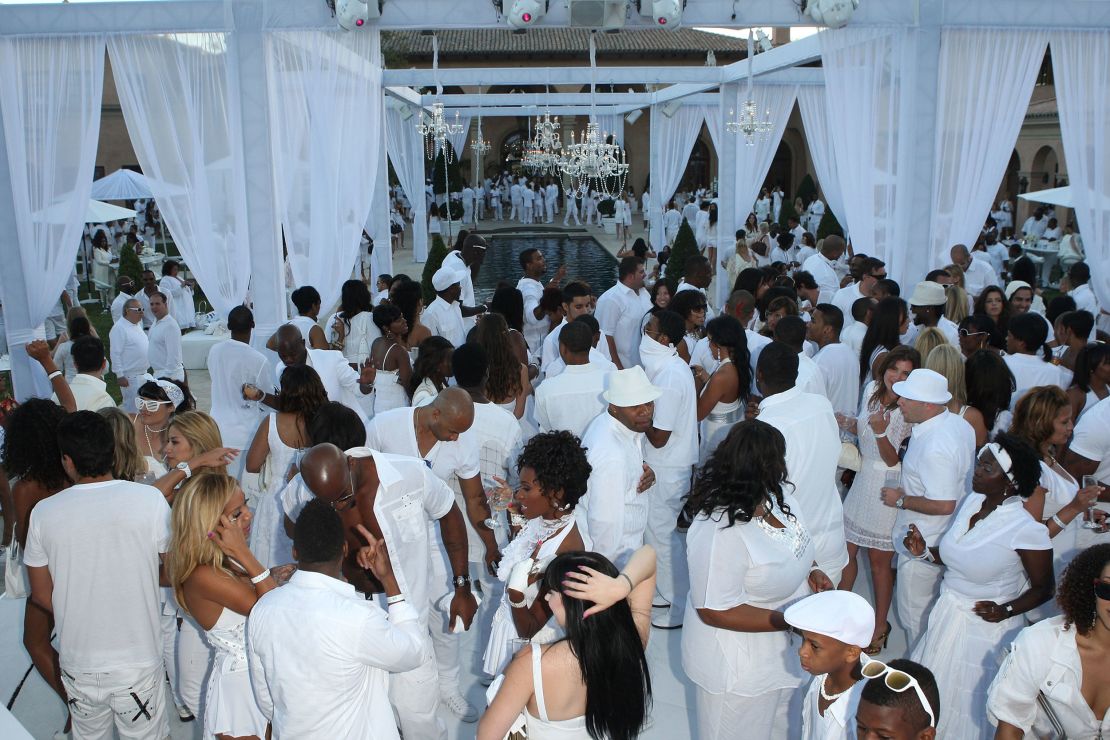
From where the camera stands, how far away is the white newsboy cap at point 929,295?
20.5 ft

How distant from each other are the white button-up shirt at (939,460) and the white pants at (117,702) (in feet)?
10.4

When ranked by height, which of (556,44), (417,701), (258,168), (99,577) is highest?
(556,44)

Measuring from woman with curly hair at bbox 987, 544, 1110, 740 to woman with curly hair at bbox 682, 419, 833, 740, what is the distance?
2.31ft

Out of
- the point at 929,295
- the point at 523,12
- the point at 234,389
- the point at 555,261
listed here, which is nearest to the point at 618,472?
the point at 234,389

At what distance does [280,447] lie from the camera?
4445 mm

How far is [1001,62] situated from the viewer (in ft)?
26.3

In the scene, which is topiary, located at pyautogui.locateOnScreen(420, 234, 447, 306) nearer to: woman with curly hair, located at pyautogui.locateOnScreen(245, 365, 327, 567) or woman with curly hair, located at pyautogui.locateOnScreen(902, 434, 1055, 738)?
woman with curly hair, located at pyautogui.locateOnScreen(245, 365, 327, 567)

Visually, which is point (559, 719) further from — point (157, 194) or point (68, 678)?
point (157, 194)

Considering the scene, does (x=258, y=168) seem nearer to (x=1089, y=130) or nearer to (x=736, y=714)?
(x=736, y=714)

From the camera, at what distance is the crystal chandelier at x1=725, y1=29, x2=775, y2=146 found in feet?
37.2

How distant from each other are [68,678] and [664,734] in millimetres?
2458

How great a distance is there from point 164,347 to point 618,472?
16.9 ft

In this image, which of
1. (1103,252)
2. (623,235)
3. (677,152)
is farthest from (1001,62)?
(623,235)

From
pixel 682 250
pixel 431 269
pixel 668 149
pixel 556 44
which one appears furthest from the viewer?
pixel 556 44
